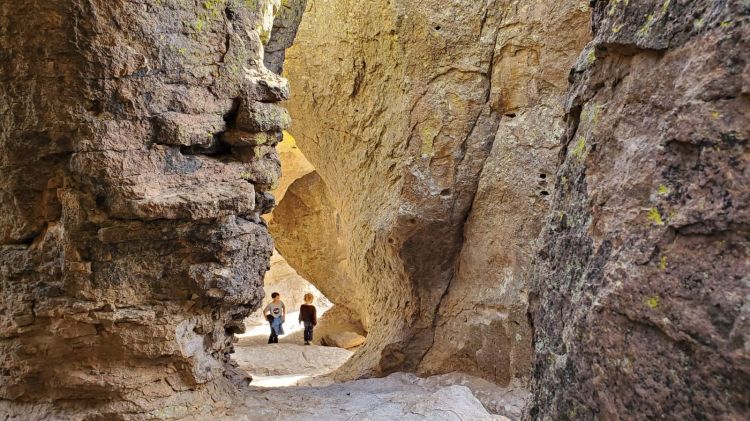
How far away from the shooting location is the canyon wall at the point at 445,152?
18.1 ft

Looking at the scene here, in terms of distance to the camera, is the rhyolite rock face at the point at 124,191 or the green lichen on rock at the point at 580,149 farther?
the rhyolite rock face at the point at 124,191

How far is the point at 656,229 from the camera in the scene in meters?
1.26

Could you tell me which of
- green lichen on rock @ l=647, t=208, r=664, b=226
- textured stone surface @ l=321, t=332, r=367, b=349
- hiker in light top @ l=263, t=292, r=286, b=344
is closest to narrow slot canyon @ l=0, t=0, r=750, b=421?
green lichen on rock @ l=647, t=208, r=664, b=226

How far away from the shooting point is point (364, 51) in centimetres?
654

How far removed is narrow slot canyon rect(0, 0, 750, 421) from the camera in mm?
1217

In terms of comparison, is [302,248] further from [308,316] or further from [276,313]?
[276,313]

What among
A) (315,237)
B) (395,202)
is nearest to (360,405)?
(395,202)

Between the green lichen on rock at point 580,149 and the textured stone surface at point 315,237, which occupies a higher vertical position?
the textured stone surface at point 315,237

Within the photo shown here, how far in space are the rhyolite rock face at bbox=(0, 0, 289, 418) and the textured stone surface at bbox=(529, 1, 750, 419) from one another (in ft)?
9.29

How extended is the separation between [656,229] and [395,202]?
16.4 ft

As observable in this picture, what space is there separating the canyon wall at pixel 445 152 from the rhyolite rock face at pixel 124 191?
2.16m

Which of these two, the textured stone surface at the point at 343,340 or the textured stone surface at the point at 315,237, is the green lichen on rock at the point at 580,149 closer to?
the textured stone surface at the point at 343,340

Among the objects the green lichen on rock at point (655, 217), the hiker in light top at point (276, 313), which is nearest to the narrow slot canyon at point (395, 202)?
the green lichen on rock at point (655, 217)

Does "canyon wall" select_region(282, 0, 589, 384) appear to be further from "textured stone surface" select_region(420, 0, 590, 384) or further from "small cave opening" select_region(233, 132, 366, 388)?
"small cave opening" select_region(233, 132, 366, 388)
